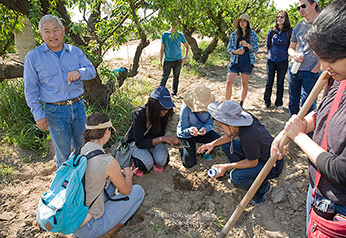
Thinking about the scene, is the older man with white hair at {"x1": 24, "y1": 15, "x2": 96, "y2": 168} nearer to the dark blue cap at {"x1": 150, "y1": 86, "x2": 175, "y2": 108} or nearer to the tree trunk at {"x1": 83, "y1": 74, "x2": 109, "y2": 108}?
the dark blue cap at {"x1": 150, "y1": 86, "x2": 175, "y2": 108}

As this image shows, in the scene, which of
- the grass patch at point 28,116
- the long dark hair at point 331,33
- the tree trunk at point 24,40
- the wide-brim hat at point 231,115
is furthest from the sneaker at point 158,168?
the tree trunk at point 24,40

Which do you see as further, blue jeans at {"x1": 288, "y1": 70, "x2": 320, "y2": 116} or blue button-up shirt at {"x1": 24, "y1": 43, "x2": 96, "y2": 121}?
blue jeans at {"x1": 288, "y1": 70, "x2": 320, "y2": 116}

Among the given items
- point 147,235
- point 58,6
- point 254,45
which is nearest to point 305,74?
point 254,45

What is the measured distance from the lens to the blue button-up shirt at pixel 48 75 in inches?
104

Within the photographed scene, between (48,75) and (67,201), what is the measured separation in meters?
1.38

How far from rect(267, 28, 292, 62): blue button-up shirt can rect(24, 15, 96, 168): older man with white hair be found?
10.3 feet

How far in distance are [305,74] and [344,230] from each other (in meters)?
2.66

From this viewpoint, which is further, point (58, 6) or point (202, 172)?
point (58, 6)

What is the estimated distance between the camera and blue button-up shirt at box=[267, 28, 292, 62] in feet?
14.6

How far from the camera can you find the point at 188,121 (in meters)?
3.50

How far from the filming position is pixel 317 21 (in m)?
1.25

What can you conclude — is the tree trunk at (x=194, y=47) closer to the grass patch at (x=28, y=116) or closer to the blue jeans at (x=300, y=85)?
the grass patch at (x=28, y=116)

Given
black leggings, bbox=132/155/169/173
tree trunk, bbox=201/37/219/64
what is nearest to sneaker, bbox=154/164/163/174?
black leggings, bbox=132/155/169/173

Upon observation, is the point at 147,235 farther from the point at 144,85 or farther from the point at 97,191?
A: the point at 144,85
